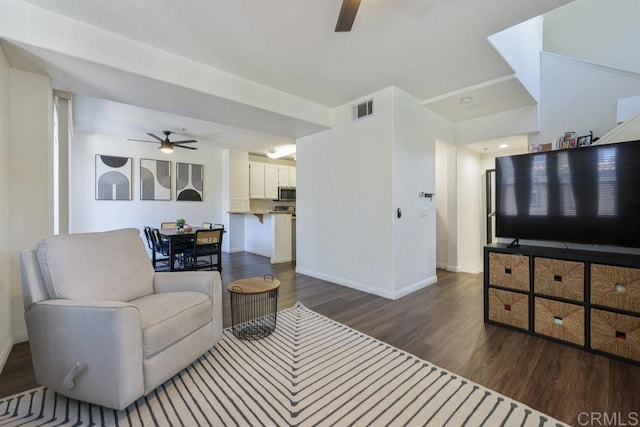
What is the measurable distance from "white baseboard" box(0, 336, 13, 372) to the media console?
4.09 m

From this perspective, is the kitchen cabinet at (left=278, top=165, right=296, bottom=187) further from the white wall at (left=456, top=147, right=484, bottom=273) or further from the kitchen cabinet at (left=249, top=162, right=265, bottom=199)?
the white wall at (left=456, top=147, right=484, bottom=273)

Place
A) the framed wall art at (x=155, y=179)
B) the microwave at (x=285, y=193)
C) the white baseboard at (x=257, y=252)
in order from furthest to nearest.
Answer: the microwave at (x=285, y=193) < the white baseboard at (x=257, y=252) < the framed wall art at (x=155, y=179)

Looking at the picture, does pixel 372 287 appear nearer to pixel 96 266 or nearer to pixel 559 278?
pixel 559 278

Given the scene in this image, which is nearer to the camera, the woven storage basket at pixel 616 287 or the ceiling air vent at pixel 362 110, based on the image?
the woven storage basket at pixel 616 287

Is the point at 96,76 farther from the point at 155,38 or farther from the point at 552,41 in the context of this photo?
the point at 552,41

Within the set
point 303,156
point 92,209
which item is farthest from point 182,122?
point 92,209

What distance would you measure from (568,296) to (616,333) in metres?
0.35

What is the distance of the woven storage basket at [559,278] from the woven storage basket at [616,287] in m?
0.08

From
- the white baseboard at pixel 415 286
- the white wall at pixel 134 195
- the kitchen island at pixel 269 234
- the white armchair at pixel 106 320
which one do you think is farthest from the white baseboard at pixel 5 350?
the white wall at pixel 134 195

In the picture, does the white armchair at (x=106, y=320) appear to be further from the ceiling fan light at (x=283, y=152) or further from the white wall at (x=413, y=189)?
the ceiling fan light at (x=283, y=152)

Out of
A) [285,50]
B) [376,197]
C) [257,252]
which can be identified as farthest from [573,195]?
[257,252]

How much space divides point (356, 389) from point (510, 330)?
70.4 inches

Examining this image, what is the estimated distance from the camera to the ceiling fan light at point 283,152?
6.88m

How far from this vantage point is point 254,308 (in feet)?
A: 9.96
